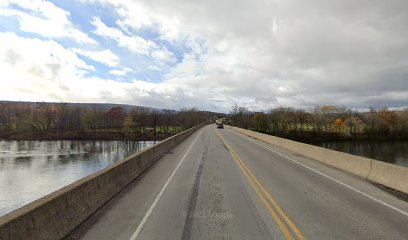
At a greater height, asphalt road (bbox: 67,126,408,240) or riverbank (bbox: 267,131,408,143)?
asphalt road (bbox: 67,126,408,240)

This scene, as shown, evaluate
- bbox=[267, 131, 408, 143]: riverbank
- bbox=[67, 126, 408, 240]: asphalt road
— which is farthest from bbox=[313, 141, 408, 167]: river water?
bbox=[67, 126, 408, 240]: asphalt road

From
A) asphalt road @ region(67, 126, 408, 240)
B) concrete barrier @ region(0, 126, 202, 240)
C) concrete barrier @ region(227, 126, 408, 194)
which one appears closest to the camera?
concrete barrier @ region(0, 126, 202, 240)

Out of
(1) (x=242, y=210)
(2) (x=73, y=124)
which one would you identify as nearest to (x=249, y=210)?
(1) (x=242, y=210)

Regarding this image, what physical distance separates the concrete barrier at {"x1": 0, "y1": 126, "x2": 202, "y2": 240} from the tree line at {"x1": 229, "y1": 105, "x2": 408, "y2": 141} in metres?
112

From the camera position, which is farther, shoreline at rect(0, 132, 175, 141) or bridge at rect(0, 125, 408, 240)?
shoreline at rect(0, 132, 175, 141)

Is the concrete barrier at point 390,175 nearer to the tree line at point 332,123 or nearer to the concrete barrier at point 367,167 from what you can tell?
the concrete barrier at point 367,167

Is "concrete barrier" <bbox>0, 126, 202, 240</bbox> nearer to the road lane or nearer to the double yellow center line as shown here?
the double yellow center line

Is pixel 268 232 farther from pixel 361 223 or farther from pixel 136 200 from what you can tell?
pixel 136 200

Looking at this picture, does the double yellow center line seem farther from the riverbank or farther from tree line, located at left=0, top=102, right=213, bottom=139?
tree line, located at left=0, top=102, right=213, bottom=139

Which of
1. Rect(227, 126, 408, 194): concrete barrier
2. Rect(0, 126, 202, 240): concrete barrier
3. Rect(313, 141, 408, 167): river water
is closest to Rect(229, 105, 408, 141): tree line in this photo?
Rect(313, 141, 408, 167): river water

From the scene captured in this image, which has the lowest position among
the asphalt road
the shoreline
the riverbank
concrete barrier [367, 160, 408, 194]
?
the shoreline

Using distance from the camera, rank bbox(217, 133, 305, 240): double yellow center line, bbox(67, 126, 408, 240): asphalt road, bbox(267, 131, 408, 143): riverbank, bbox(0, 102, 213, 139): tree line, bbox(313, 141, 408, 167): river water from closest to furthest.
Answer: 1. bbox(217, 133, 305, 240): double yellow center line
2. bbox(67, 126, 408, 240): asphalt road
3. bbox(313, 141, 408, 167): river water
4. bbox(267, 131, 408, 143): riverbank
5. bbox(0, 102, 213, 139): tree line

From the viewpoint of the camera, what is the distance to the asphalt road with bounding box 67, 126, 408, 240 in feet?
23.7

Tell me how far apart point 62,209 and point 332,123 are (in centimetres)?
15464
